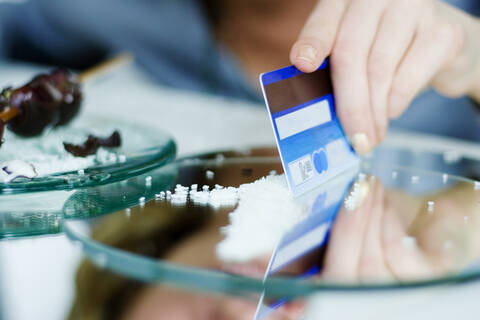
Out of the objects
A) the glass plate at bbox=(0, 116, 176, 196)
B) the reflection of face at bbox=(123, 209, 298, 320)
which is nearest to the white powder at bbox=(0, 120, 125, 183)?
the glass plate at bbox=(0, 116, 176, 196)

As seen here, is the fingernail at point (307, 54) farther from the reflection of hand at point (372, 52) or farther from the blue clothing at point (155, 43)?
the blue clothing at point (155, 43)

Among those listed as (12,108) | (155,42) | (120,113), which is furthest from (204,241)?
(155,42)

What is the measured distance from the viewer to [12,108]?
0.58m

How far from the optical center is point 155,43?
1.49 metres

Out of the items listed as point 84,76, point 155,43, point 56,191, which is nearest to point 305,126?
point 56,191

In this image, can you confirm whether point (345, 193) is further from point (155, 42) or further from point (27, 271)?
point (155, 42)

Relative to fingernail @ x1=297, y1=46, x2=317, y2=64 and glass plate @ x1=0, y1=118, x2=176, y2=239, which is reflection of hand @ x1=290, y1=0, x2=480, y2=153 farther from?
glass plate @ x1=0, y1=118, x2=176, y2=239

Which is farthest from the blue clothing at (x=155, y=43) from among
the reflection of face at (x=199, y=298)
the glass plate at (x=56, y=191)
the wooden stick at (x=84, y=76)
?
the reflection of face at (x=199, y=298)

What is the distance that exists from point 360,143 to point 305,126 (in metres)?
0.08

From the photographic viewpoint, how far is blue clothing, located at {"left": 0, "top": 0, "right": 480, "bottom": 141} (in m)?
1.21

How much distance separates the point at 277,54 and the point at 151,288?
3.32 ft

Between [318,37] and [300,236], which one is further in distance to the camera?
[318,37]

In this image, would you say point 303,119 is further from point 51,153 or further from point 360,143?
point 51,153

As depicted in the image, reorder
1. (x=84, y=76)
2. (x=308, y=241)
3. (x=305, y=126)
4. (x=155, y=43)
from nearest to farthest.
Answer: (x=308, y=241), (x=305, y=126), (x=84, y=76), (x=155, y=43)
